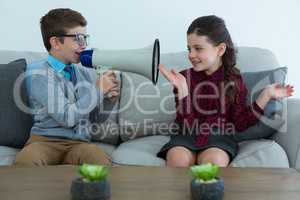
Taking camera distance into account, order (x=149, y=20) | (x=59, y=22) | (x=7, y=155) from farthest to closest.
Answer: (x=149, y=20) → (x=59, y=22) → (x=7, y=155)

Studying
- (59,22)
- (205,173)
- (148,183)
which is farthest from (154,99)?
(205,173)

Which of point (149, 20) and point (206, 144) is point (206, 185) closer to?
point (206, 144)

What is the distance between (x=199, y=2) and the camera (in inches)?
109

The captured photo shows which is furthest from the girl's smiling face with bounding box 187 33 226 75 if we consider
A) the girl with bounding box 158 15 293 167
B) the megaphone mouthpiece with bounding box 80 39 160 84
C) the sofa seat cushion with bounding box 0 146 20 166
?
the sofa seat cushion with bounding box 0 146 20 166

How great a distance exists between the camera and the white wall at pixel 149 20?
9.03 feet

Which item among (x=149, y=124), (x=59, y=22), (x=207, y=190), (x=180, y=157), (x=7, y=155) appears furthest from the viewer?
(x=149, y=124)

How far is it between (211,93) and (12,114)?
97 cm

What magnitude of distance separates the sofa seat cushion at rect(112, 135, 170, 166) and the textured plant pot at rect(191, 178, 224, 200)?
75 cm

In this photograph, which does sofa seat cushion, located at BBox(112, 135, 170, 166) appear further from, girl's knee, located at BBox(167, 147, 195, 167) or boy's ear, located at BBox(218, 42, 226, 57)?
boy's ear, located at BBox(218, 42, 226, 57)

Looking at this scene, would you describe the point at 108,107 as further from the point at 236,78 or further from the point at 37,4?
the point at 37,4

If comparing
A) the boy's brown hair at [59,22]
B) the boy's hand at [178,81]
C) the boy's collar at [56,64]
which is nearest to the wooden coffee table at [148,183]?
the boy's hand at [178,81]

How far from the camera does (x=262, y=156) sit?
190cm

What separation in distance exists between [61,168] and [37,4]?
60.7 inches

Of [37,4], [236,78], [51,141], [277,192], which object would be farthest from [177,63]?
[277,192]
